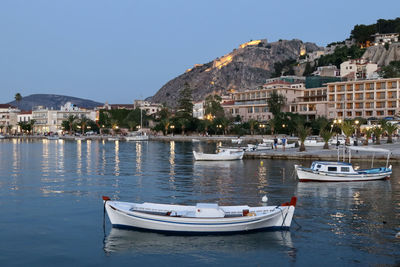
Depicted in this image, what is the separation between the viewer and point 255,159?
5741 centimetres

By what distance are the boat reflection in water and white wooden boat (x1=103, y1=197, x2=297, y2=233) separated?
326 millimetres

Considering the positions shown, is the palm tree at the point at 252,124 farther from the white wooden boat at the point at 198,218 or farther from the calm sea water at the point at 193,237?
the white wooden boat at the point at 198,218

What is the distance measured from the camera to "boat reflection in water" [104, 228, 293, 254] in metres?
17.3

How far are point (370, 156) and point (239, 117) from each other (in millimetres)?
89043

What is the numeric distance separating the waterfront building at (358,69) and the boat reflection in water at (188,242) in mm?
122265

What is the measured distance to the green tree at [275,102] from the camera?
122062mm

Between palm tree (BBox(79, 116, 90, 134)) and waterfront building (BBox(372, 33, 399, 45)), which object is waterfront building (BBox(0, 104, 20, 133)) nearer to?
palm tree (BBox(79, 116, 90, 134))

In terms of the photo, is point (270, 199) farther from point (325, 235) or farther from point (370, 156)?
point (370, 156)

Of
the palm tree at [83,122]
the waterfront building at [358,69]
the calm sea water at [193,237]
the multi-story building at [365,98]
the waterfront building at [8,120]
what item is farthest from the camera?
the waterfront building at [8,120]

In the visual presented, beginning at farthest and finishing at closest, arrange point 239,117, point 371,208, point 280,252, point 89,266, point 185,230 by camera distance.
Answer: point 239,117 < point 371,208 < point 185,230 < point 280,252 < point 89,266

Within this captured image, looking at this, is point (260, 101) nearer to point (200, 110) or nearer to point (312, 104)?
point (312, 104)

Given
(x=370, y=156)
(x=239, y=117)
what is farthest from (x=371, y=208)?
(x=239, y=117)

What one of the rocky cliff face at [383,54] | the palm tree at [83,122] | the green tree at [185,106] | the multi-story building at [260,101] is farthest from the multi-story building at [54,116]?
the rocky cliff face at [383,54]

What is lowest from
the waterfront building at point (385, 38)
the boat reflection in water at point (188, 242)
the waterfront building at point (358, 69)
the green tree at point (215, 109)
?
the boat reflection in water at point (188, 242)
